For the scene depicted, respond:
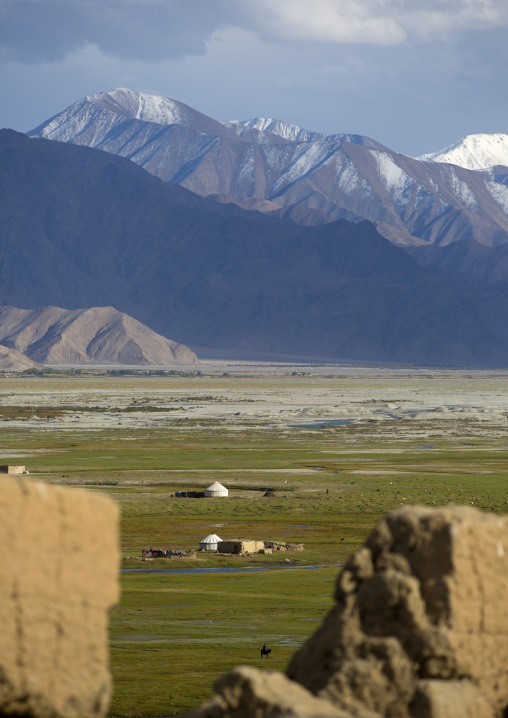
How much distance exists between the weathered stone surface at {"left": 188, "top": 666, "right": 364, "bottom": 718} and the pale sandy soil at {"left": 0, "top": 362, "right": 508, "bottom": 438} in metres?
85.9

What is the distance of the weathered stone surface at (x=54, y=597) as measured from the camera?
6.68 metres

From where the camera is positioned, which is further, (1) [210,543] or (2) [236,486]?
(2) [236,486]

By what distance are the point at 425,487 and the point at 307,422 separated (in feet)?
160

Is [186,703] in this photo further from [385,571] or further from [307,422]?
[307,422]

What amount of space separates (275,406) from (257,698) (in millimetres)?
125019

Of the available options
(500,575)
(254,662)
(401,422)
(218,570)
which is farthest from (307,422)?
(500,575)

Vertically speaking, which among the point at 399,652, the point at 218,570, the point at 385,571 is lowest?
the point at 218,570

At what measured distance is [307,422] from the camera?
10881cm

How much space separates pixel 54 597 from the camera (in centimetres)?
691

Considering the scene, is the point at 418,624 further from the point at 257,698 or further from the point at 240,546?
the point at 240,546

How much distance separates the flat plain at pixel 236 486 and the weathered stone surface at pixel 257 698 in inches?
628

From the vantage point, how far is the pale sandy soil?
335 ft

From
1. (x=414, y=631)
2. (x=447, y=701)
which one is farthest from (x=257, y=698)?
(x=447, y=701)

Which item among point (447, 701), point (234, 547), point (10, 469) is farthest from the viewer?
point (10, 469)
